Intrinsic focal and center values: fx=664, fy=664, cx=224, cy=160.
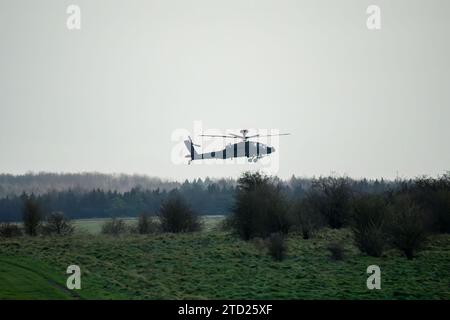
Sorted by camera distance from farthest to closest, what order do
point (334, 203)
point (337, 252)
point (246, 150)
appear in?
point (246, 150) → point (334, 203) → point (337, 252)

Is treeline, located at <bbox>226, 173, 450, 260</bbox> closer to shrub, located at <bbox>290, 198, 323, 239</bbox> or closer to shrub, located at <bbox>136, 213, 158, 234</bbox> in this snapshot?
shrub, located at <bbox>290, 198, 323, 239</bbox>

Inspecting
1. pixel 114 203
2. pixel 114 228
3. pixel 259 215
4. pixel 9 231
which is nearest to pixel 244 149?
pixel 114 228

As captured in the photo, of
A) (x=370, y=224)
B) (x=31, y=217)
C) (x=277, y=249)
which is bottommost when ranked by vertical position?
(x=277, y=249)

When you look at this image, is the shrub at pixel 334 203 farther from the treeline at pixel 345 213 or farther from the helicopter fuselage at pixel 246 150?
the helicopter fuselage at pixel 246 150

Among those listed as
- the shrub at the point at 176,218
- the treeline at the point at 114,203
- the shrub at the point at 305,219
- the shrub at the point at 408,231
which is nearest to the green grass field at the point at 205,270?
the shrub at the point at 408,231

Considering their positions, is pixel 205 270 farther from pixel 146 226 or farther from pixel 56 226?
pixel 56 226

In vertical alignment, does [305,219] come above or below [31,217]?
below
